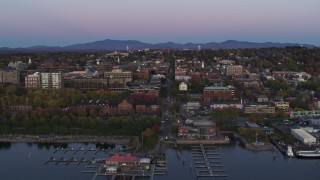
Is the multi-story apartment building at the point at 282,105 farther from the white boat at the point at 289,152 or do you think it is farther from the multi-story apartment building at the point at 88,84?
the multi-story apartment building at the point at 88,84

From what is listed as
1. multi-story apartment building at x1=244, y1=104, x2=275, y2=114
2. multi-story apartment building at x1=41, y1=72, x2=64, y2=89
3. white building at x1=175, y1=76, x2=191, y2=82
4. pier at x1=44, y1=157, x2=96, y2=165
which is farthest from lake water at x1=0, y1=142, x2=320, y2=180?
white building at x1=175, y1=76, x2=191, y2=82

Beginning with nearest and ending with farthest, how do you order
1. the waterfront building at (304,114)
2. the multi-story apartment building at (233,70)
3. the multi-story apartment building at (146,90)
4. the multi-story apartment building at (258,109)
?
1. the waterfront building at (304,114)
2. the multi-story apartment building at (258,109)
3. the multi-story apartment building at (146,90)
4. the multi-story apartment building at (233,70)

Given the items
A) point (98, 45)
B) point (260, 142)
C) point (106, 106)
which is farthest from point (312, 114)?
point (98, 45)

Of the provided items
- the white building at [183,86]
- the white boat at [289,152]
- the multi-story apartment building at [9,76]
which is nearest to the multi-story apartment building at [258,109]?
the white boat at [289,152]

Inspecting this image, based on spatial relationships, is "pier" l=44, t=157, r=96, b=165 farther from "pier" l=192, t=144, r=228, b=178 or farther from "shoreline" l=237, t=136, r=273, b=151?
"shoreline" l=237, t=136, r=273, b=151

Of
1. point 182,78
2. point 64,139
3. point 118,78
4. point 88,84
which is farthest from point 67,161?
point 182,78
